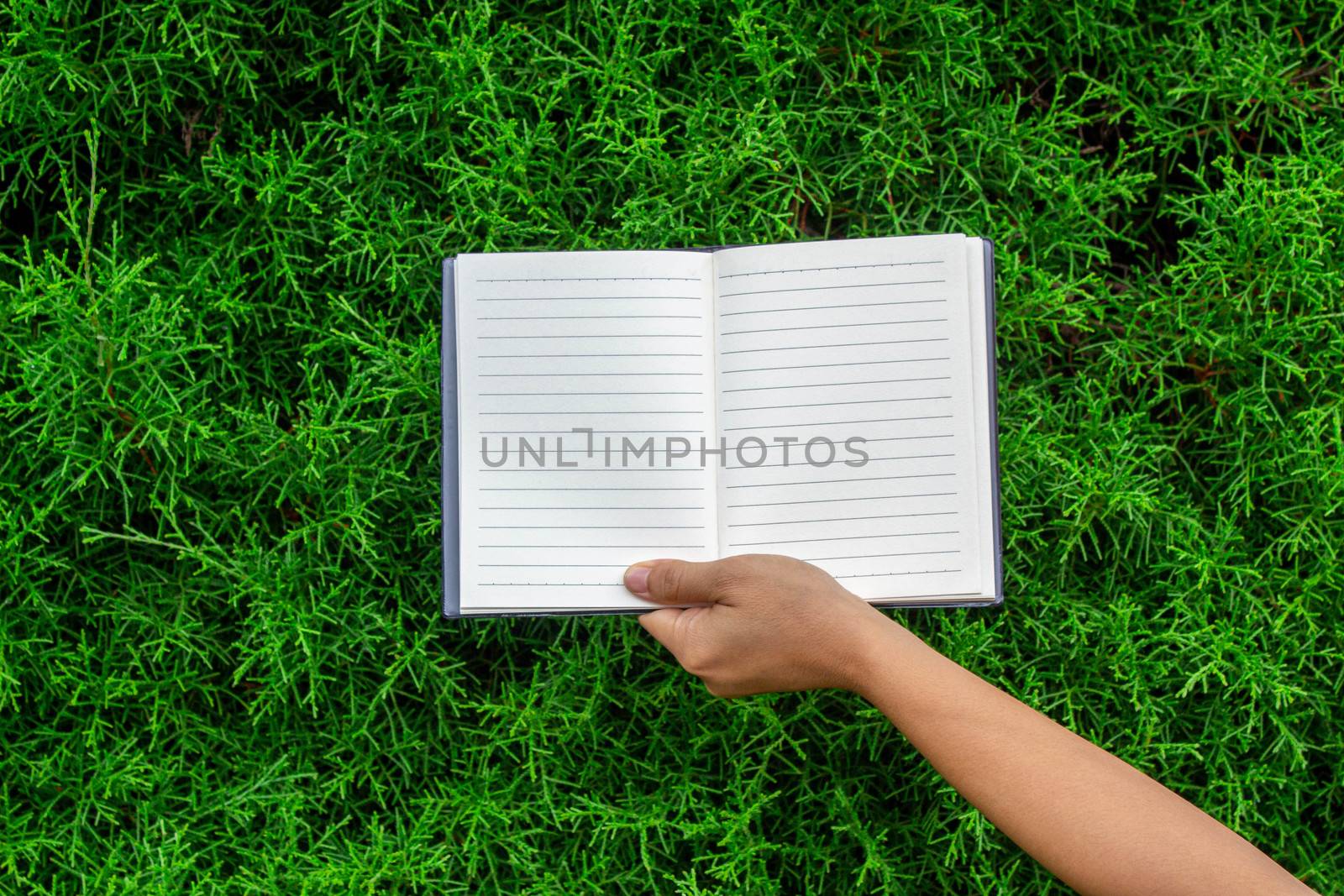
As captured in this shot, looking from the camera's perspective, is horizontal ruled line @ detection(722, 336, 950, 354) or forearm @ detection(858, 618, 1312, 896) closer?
forearm @ detection(858, 618, 1312, 896)

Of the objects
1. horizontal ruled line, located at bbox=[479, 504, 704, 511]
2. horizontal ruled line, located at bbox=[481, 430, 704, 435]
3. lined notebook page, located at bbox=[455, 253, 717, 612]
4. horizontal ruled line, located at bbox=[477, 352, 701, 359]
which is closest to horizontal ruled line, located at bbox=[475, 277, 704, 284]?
lined notebook page, located at bbox=[455, 253, 717, 612]

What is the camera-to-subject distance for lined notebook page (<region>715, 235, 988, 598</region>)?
147 cm

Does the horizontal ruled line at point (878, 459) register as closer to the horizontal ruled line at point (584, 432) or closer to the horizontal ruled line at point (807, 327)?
the horizontal ruled line at point (584, 432)

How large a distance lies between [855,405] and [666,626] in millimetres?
440

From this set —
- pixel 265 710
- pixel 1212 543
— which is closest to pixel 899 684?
pixel 1212 543

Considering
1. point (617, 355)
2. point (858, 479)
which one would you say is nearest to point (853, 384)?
point (858, 479)

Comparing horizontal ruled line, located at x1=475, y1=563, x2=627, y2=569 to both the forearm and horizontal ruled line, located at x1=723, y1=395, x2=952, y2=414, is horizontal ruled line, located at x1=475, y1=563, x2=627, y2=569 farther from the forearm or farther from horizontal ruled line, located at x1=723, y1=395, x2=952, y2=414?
the forearm

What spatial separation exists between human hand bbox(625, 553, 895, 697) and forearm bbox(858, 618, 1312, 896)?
39mm

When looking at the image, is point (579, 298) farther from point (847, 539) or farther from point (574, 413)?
point (847, 539)

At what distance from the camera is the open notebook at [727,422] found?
1.47 meters

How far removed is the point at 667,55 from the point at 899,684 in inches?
45.1

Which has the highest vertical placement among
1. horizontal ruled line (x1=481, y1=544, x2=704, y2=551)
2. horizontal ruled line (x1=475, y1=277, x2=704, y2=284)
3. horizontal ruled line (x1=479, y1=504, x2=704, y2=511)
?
horizontal ruled line (x1=475, y1=277, x2=704, y2=284)

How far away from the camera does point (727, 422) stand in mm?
1489

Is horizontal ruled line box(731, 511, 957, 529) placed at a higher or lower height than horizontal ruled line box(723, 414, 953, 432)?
lower
